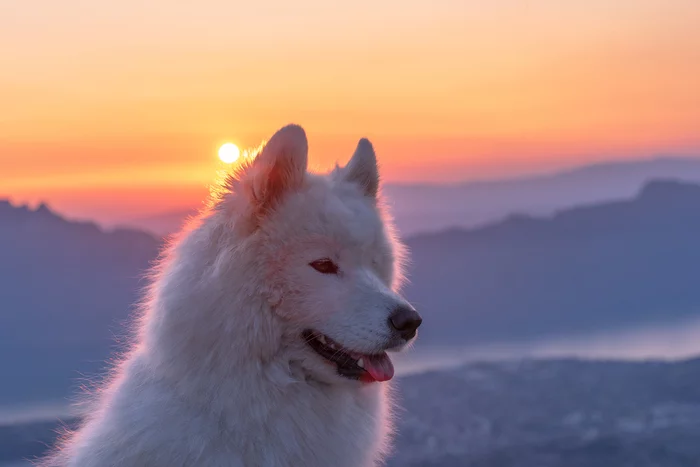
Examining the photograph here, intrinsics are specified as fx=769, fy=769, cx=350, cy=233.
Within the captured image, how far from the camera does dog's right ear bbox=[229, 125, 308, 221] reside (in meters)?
4.66

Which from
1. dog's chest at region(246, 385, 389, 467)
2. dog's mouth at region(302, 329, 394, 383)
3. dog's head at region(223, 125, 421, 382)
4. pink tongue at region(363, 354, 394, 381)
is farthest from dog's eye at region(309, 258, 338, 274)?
dog's chest at region(246, 385, 389, 467)

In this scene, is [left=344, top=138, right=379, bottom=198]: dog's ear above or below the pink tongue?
above

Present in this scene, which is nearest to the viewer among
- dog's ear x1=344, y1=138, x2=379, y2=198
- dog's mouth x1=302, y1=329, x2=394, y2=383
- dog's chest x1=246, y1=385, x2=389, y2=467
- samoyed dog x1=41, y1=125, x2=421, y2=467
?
samoyed dog x1=41, y1=125, x2=421, y2=467

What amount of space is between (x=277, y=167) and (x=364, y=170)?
0.97 m

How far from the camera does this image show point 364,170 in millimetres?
5527

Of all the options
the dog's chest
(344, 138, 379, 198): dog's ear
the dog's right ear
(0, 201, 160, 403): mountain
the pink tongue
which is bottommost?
(0, 201, 160, 403): mountain

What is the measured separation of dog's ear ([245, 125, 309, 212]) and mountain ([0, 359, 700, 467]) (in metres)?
65.0

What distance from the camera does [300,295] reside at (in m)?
4.63

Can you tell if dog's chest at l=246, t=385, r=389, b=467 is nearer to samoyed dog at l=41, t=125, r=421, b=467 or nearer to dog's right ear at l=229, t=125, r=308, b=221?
samoyed dog at l=41, t=125, r=421, b=467

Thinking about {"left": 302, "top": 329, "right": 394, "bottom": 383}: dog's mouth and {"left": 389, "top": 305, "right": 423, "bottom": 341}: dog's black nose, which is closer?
{"left": 389, "top": 305, "right": 423, "bottom": 341}: dog's black nose

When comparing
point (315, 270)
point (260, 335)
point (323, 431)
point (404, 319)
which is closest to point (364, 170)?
point (315, 270)

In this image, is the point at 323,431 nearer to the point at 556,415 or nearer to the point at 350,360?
the point at 350,360

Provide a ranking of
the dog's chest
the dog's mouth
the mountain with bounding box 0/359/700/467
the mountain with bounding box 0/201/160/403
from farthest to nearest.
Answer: the mountain with bounding box 0/359/700/467 → the mountain with bounding box 0/201/160/403 → the dog's mouth → the dog's chest

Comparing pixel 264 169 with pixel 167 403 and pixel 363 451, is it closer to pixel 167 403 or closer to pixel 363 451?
pixel 167 403
